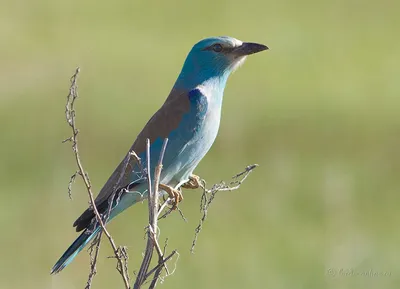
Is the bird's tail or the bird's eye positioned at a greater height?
the bird's eye

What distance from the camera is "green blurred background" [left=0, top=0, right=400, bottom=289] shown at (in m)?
8.96

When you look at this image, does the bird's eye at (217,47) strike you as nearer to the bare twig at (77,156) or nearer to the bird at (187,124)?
the bird at (187,124)

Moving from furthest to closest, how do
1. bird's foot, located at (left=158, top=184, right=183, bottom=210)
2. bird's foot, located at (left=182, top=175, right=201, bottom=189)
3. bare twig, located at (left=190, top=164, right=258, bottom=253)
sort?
bird's foot, located at (left=182, top=175, right=201, bottom=189) < bird's foot, located at (left=158, top=184, right=183, bottom=210) < bare twig, located at (left=190, top=164, right=258, bottom=253)

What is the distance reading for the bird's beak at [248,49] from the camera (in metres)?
5.45

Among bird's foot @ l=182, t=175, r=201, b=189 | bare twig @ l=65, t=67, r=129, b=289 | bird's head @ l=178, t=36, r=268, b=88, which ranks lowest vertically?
bird's foot @ l=182, t=175, r=201, b=189

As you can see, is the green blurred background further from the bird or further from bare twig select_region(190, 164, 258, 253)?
bare twig select_region(190, 164, 258, 253)

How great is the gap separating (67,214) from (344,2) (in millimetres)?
15345

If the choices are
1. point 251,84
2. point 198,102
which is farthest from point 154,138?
point 251,84

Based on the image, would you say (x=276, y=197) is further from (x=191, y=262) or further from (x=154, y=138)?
(x=154, y=138)

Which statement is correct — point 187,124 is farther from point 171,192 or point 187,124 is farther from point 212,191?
point 212,191

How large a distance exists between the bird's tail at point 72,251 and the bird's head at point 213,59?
1.09 meters

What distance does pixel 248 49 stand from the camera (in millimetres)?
5480

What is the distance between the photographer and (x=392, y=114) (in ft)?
48.1

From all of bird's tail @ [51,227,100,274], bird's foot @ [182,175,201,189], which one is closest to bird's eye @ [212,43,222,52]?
bird's foot @ [182,175,201,189]
